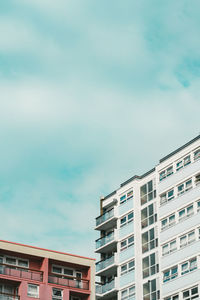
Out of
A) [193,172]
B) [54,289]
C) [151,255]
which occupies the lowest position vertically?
[54,289]

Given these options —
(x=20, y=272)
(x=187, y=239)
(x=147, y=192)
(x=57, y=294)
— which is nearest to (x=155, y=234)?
(x=147, y=192)

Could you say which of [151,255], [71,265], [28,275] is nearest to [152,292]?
[151,255]

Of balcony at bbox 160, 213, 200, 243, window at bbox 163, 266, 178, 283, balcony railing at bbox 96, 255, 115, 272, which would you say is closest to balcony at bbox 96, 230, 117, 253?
balcony railing at bbox 96, 255, 115, 272

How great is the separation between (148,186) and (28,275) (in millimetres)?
18479

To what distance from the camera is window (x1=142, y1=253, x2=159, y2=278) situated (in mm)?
69625

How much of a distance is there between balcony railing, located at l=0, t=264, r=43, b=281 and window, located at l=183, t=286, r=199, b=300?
1269 cm

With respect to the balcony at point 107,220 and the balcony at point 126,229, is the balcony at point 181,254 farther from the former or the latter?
the balcony at point 107,220

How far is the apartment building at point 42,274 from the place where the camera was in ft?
197

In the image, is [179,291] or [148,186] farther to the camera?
[148,186]

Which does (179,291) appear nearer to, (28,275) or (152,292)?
(152,292)

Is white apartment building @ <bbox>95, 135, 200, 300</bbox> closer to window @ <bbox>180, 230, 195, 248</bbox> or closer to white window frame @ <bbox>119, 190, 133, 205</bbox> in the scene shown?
window @ <bbox>180, 230, 195, 248</bbox>

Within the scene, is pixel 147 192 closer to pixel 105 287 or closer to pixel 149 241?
pixel 149 241

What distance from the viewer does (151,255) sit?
70.6m

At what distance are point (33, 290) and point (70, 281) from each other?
3658mm
